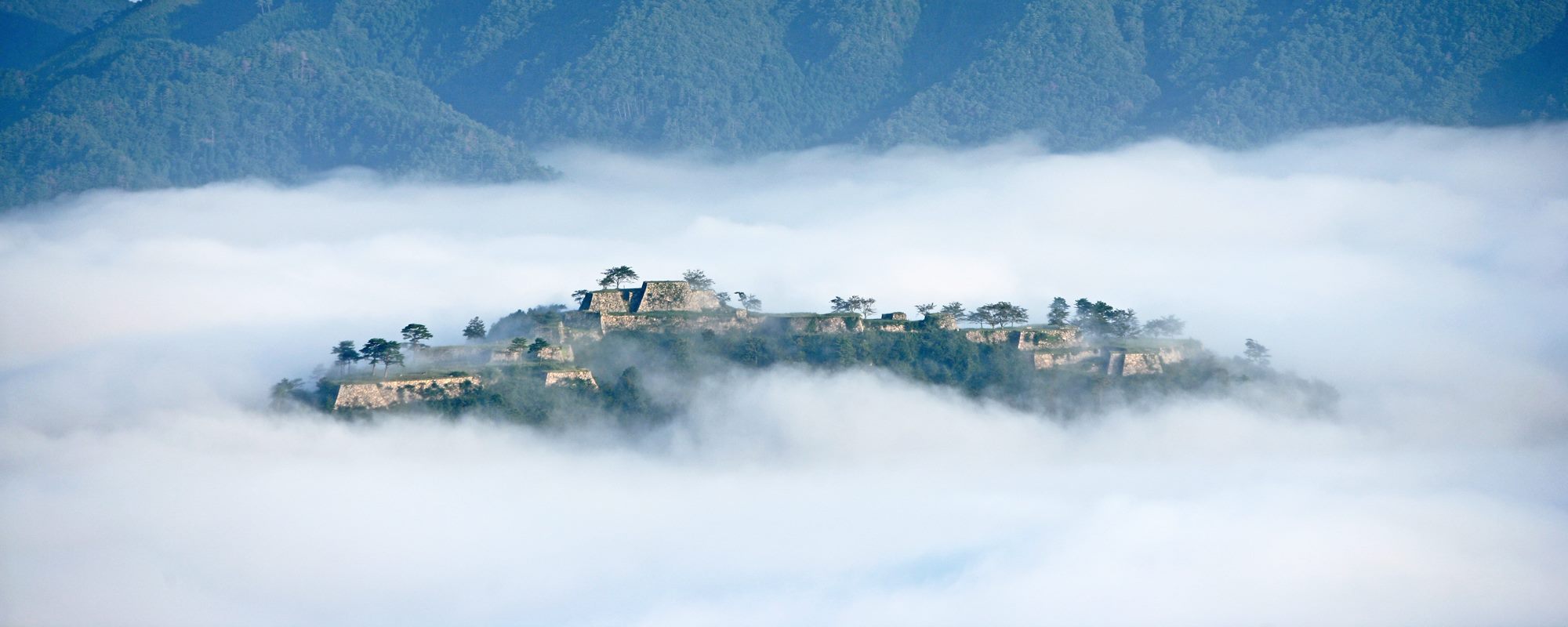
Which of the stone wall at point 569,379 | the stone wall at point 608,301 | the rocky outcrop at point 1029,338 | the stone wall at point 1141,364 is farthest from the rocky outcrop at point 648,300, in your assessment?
the stone wall at point 1141,364

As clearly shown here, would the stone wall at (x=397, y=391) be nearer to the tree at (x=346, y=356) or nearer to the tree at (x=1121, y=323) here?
the tree at (x=346, y=356)

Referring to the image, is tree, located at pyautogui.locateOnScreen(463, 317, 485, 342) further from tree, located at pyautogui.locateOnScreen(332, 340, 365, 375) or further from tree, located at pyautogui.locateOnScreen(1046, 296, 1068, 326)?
tree, located at pyautogui.locateOnScreen(1046, 296, 1068, 326)

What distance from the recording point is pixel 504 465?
340 feet

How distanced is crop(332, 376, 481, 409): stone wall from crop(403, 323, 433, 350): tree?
19.9ft

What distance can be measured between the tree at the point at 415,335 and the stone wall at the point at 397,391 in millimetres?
6073

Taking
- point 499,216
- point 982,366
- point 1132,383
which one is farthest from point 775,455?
point 499,216

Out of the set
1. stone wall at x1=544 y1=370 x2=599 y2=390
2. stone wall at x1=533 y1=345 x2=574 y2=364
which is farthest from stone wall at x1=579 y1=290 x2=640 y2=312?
stone wall at x1=544 y1=370 x2=599 y2=390

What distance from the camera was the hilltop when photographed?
106 m

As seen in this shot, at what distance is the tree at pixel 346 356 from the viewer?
107 meters

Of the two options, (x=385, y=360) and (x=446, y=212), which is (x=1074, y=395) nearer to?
(x=385, y=360)

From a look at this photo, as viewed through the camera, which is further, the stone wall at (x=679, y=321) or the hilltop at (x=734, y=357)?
the stone wall at (x=679, y=321)

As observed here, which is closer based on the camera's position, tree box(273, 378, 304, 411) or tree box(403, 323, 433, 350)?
tree box(273, 378, 304, 411)

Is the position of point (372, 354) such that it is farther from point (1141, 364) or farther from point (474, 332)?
point (1141, 364)

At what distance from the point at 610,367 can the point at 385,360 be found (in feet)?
38.4
